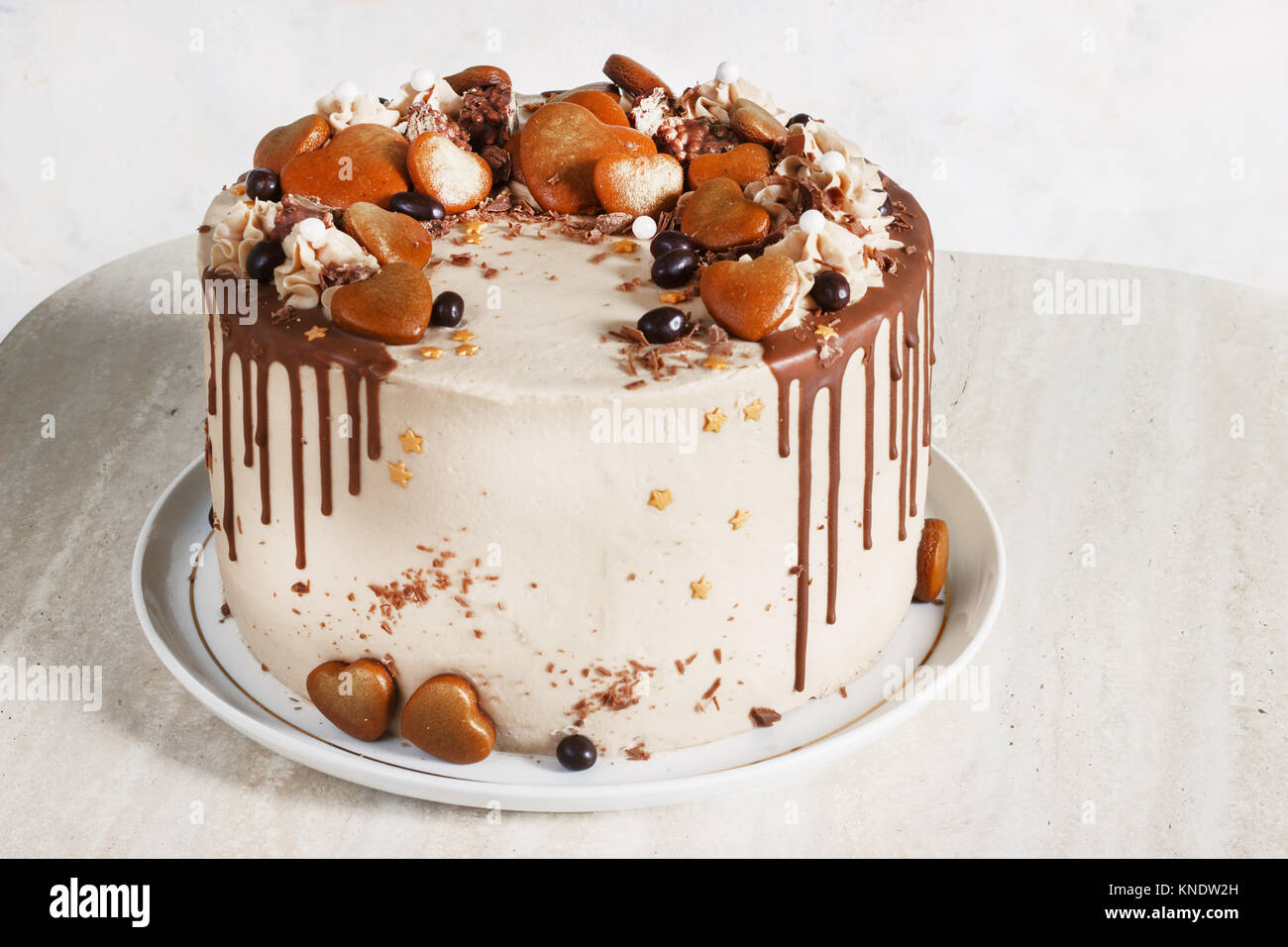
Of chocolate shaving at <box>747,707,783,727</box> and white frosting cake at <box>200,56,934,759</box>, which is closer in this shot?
white frosting cake at <box>200,56,934,759</box>

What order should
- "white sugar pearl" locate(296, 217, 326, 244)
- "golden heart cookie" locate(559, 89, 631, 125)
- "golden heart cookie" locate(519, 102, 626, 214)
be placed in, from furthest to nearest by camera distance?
"golden heart cookie" locate(559, 89, 631, 125) → "golden heart cookie" locate(519, 102, 626, 214) → "white sugar pearl" locate(296, 217, 326, 244)

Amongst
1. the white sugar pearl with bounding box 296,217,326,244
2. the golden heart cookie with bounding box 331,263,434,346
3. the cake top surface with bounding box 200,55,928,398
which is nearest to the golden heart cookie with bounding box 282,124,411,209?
the cake top surface with bounding box 200,55,928,398

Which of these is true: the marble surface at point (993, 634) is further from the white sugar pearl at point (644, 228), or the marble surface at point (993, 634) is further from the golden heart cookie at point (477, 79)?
the golden heart cookie at point (477, 79)

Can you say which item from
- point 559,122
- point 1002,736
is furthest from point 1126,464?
point 559,122

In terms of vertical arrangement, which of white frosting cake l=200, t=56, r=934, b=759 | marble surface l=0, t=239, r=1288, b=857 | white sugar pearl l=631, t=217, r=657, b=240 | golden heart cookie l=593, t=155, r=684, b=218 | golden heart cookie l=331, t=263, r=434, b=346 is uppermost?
golden heart cookie l=593, t=155, r=684, b=218

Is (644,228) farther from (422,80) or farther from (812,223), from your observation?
(422,80)

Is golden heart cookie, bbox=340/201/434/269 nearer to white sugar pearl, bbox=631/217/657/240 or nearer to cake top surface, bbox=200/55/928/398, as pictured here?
cake top surface, bbox=200/55/928/398

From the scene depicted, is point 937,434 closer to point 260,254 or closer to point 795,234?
point 795,234
